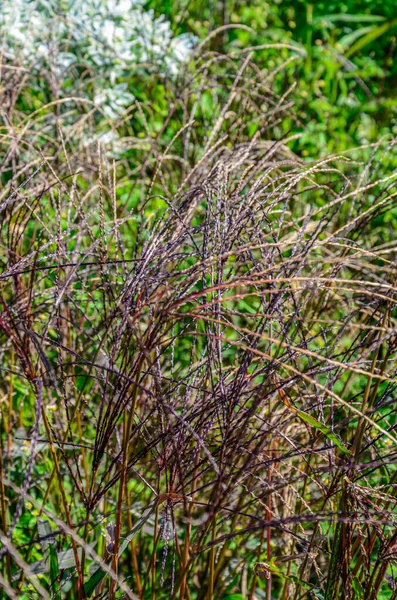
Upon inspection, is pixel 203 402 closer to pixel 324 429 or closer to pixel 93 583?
pixel 324 429

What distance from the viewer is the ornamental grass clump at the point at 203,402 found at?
932 millimetres

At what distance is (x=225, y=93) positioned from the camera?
10.3 ft

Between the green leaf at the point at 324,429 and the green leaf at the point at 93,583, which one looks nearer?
the green leaf at the point at 324,429

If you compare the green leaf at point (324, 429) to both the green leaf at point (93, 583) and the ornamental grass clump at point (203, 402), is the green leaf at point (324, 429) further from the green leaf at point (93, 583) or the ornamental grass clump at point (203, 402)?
the green leaf at point (93, 583)

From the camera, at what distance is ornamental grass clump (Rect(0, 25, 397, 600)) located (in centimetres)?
93

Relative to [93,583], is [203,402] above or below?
above

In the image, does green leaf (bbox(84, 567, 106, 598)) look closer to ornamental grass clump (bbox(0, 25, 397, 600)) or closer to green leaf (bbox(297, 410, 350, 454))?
ornamental grass clump (bbox(0, 25, 397, 600))

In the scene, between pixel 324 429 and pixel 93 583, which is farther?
pixel 93 583

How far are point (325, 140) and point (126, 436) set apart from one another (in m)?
2.54

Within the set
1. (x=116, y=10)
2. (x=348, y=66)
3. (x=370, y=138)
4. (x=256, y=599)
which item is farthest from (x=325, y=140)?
(x=256, y=599)

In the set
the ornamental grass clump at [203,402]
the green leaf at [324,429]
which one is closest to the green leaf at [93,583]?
the ornamental grass clump at [203,402]

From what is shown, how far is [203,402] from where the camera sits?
1007 millimetres

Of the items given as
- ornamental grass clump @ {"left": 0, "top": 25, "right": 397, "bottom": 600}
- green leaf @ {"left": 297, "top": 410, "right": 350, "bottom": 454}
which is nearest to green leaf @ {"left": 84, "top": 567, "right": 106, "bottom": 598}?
ornamental grass clump @ {"left": 0, "top": 25, "right": 397, "bottom": 600}

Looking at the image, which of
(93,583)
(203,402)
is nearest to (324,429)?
(203,402)
